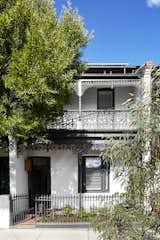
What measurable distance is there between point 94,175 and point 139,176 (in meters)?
10.4

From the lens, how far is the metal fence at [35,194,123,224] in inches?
446

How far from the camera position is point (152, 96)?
4.65 metres

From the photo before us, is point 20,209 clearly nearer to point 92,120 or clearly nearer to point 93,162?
point 93,162

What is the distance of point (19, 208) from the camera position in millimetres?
12602

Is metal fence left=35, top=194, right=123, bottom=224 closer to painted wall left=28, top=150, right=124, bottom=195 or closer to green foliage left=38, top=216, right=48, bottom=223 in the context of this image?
green foliage left=38, top=216, right=48, bottom=223

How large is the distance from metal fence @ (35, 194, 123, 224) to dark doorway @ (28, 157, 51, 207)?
1182mm

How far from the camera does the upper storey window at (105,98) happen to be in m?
16.3

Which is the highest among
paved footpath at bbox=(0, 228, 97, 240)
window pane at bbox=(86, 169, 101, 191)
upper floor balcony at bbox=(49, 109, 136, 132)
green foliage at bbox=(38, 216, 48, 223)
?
upper floor balcony at bbox=(49, 109, 136, 132)

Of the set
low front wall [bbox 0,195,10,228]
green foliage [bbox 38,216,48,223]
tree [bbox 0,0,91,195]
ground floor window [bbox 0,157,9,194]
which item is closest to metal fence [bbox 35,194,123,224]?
green foliage [bbox 38,216,48,223]

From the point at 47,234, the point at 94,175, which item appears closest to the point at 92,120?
the point at 94,175

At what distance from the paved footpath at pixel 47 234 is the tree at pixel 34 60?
3242mm

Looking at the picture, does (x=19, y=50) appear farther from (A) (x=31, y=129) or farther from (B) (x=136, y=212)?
(B) (x=136, y=212)

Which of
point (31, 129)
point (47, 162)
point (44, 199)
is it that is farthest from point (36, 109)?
point (47, 162)

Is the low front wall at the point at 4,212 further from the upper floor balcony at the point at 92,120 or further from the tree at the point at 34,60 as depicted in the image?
the upper floor balcony at the point at 92,120
